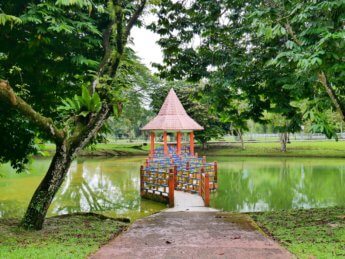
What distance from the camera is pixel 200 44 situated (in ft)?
30.6

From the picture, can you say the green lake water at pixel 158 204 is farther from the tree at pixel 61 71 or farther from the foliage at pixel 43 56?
the tree at pixel 61 71

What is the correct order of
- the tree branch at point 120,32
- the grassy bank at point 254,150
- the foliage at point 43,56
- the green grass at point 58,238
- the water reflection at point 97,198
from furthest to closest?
the grassy bank at point 254,150 → the water reflection at point 97,198 → the foliage at point 43,56 → the tree branch at point 120,32 → the green grass at point 58,238

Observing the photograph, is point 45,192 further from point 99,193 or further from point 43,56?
point 99,193

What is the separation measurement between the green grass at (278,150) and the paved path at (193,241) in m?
27.2

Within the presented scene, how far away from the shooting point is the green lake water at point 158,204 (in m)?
11.8

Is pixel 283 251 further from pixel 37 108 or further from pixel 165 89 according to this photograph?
pixel 165 89

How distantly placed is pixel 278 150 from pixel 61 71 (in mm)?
29617

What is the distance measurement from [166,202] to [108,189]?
4.26 m

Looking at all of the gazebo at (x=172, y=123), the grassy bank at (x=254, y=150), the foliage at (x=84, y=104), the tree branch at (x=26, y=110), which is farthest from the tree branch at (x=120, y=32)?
the grassy bank at (x=254, y=150)

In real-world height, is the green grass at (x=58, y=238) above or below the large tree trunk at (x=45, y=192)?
below

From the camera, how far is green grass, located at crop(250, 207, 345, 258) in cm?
482

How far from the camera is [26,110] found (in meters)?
5.50

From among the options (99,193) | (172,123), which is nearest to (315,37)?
(99,193)

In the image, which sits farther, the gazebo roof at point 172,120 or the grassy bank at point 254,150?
the grassy bank at point 254,150
